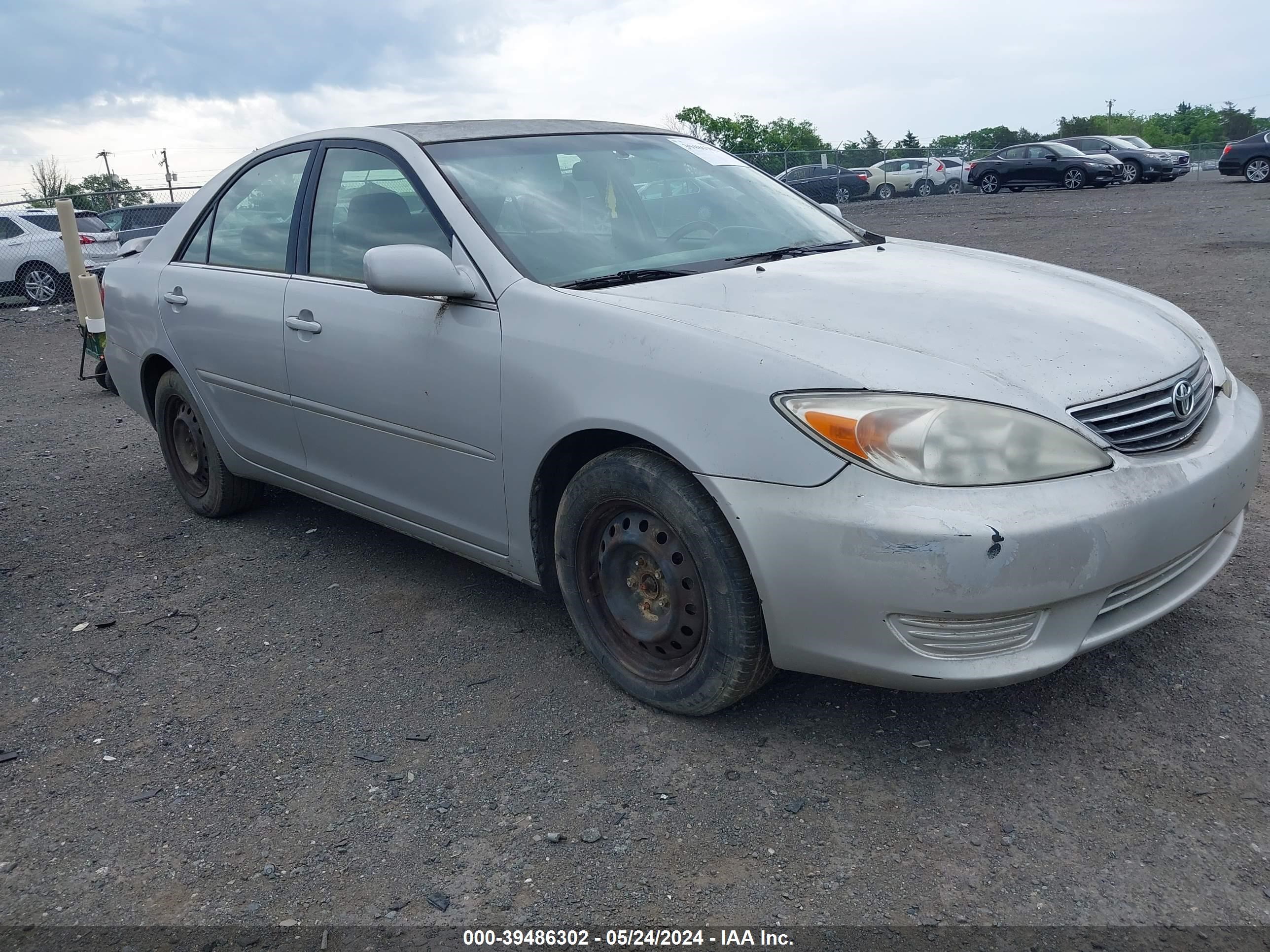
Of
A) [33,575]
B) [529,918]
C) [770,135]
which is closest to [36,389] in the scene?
[33,575]

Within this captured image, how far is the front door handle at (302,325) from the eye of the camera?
3.76m

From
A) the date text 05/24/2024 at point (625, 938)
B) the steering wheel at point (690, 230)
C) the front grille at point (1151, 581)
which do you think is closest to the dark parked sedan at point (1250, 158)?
the steering wheel at point (690, 230)

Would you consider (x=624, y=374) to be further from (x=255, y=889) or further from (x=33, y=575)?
(x=33, y=575)

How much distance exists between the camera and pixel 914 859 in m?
2.34

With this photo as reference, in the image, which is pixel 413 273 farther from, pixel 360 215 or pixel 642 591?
pixel 642 591

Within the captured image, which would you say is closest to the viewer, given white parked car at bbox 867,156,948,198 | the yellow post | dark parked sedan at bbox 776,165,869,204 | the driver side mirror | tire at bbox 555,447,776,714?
tire at bbox 555,447,776,714

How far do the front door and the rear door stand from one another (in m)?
0.12

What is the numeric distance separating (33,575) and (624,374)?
10.1 ft

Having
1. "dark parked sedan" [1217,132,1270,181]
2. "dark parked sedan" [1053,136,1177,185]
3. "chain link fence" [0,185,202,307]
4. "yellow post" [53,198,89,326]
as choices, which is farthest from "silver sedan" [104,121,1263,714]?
"dark parked sedan" [1053,136,1177,185]

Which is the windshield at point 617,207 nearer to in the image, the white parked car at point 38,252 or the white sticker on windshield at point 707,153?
the white sticker on windshield at point 707,153

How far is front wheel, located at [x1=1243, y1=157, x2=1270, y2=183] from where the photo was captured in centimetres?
2714

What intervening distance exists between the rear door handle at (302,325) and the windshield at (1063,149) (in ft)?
96.9

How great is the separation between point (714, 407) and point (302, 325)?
1873 millimetres

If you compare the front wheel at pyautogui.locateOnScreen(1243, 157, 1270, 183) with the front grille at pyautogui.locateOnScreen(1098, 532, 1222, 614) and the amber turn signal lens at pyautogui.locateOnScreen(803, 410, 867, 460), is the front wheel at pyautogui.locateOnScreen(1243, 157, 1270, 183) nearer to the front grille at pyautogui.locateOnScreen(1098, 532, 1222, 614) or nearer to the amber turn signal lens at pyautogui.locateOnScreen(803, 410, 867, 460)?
the front grille at pyautogui.locateOnScreen(1098, 532, 1222, 614)
